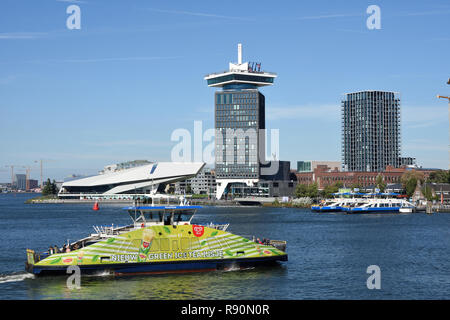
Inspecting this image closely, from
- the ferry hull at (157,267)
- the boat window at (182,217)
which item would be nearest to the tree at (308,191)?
the ferry hull at (157,267)

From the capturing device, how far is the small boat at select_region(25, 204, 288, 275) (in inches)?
1076

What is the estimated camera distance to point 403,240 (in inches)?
2034

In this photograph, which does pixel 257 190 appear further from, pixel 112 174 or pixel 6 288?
pixel 6 288

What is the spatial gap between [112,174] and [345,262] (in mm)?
154383

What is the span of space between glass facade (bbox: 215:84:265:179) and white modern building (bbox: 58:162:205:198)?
14292 mm

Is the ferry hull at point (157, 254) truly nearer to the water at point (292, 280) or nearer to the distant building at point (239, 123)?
the water at point (292, 280)

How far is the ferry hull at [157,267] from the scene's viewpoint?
2719cm

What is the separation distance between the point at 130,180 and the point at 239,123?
41039 millimetres

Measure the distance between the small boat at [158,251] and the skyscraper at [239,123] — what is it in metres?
157

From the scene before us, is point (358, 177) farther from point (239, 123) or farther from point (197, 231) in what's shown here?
point (197, 231)

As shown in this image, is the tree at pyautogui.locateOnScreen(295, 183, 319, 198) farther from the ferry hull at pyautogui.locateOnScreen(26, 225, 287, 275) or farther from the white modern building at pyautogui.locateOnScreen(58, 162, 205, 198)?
the ferry hull at pyautogui.locateOnScreen(26, 225, 287, 275)

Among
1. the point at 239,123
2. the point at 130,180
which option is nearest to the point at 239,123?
the point at 239,123

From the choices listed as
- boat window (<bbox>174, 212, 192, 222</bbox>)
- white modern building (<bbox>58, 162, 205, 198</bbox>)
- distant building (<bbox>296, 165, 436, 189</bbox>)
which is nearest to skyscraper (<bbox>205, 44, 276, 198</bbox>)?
white modern building (<bbox>58, 162, 205, 198</bbox>)
